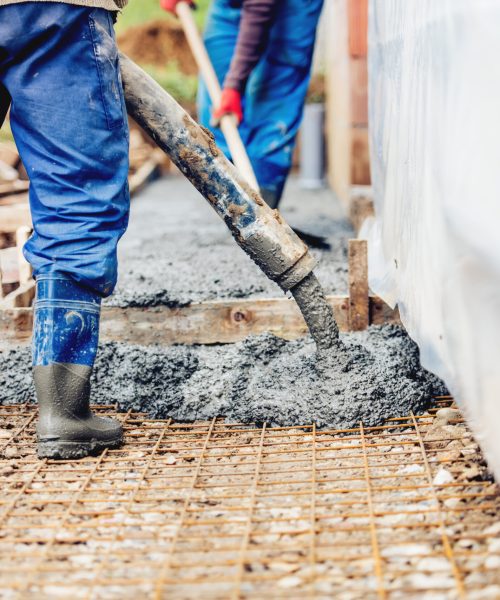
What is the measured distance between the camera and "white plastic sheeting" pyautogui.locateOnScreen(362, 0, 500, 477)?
147cm

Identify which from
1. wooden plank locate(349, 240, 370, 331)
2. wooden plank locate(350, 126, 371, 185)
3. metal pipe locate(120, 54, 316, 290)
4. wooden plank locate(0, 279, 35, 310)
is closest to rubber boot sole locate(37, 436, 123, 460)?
metal pipe locate(120, 54, 316, 290)

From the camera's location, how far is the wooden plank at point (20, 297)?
2801 millimetres

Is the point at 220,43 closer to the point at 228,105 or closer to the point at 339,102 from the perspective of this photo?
the point at 228,105

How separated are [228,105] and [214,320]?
5.28 feet

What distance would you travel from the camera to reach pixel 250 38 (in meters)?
3.94

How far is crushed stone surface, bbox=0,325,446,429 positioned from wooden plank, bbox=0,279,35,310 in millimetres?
241

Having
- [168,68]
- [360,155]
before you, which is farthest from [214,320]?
[168,68]

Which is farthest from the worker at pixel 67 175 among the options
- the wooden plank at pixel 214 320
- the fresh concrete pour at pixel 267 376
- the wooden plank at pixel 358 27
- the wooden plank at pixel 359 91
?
the wooden plank at pixel 358 27

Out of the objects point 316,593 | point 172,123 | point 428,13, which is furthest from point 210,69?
point 316,593

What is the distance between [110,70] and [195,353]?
1.02 meters

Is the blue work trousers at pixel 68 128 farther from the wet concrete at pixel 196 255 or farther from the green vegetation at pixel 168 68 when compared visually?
the green vegetation at pixel 168 68

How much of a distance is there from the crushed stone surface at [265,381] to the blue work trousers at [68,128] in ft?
1.76

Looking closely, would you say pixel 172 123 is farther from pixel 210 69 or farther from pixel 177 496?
pixel 210 69

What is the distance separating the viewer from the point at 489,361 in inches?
58.4
